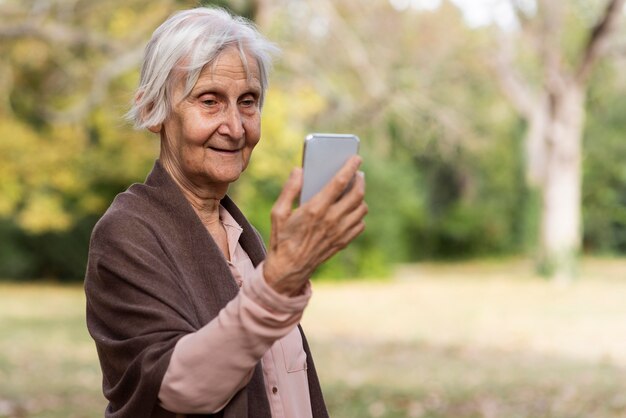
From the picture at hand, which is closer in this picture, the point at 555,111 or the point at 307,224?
the point at 307,224

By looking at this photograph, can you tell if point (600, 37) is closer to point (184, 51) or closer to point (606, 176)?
point (606, 176)

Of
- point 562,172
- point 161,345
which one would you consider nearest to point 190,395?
point 161,345

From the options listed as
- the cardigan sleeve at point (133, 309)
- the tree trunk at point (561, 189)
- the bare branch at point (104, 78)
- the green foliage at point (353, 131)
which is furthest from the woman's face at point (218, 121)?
the tree trunk at point (561, 189)

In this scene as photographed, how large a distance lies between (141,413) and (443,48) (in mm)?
25163

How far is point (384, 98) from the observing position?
19312mm

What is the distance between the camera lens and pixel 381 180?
25.1m

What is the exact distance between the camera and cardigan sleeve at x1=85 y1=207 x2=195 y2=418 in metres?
1.67

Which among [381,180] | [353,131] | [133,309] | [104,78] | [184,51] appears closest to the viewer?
[133,309]

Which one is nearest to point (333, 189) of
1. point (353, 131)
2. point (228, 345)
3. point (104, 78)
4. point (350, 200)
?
point (350, 200)

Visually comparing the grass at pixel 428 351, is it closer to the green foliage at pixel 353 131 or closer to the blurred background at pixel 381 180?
the blurred background at pixel 381 180

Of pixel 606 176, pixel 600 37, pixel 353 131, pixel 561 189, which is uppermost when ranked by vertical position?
pixel 600 37

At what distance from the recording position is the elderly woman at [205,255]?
157cm

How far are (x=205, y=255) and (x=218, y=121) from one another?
267 mm

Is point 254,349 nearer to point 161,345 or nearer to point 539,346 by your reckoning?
point 161,345
